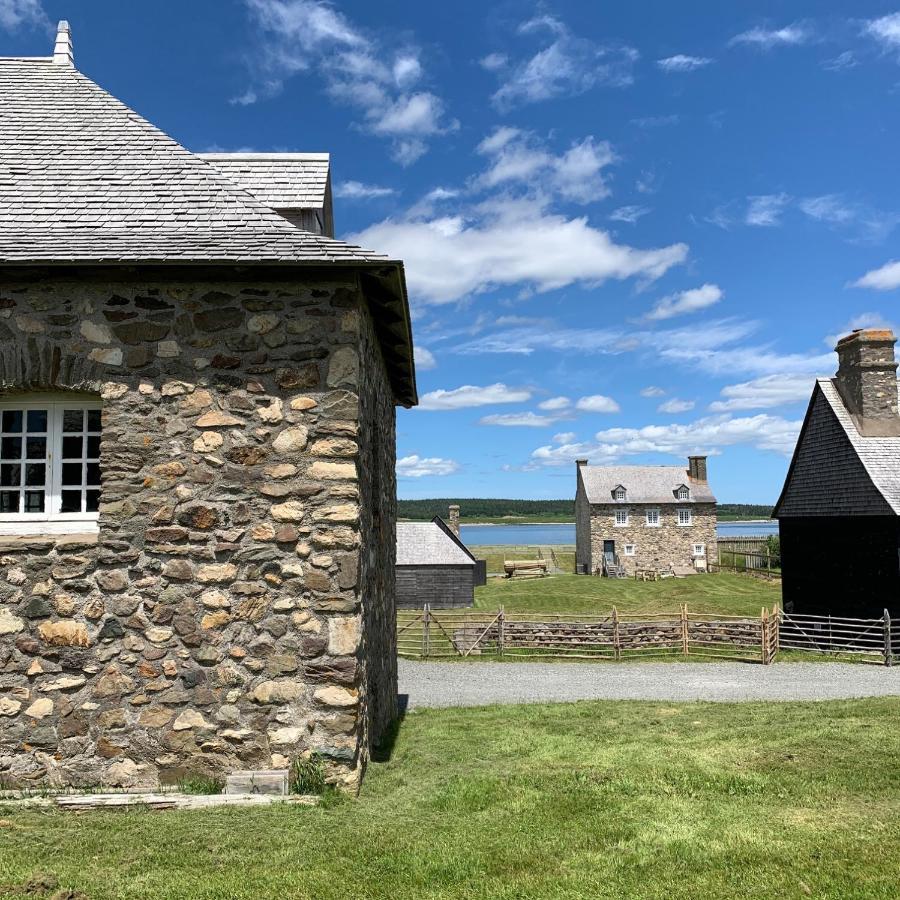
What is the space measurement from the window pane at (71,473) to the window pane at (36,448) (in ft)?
0.72

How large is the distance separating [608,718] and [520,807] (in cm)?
506

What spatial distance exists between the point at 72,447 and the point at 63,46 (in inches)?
237

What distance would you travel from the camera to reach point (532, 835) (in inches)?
224

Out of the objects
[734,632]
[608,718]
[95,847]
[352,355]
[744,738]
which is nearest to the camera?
[95,847]

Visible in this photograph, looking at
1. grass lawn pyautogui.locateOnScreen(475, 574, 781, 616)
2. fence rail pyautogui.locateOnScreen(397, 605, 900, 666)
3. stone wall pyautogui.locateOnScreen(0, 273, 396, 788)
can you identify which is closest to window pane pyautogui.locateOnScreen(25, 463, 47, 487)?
stone wall pyautogui.locateOnScreen(0, 273, 396, 788)

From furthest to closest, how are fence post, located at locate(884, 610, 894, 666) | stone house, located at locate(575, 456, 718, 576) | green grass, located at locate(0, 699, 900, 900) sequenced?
stone house, located at locate(575, 456, 718, 576) → fence post, located at locate(884, 610, 894, 666) → green grass, located at locate(0, 699, 900, 900)

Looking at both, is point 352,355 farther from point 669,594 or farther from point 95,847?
point 669,594

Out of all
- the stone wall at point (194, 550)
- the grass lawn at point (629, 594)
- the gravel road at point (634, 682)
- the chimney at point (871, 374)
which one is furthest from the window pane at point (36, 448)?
the grass lawn at point (629, 594)

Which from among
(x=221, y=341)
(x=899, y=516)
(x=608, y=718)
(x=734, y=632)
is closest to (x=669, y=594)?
(x=734, y=632)

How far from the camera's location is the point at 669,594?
37.6 meters

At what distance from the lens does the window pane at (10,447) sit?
6.93 metres

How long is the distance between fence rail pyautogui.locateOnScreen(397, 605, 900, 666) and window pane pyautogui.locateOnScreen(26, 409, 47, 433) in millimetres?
16396

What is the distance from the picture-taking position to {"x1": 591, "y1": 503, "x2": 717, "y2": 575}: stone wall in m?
49.4

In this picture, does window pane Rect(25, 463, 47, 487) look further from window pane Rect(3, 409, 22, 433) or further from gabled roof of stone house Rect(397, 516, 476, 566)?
gabled roof of stone house Rect(397, 516, 476, 566)
